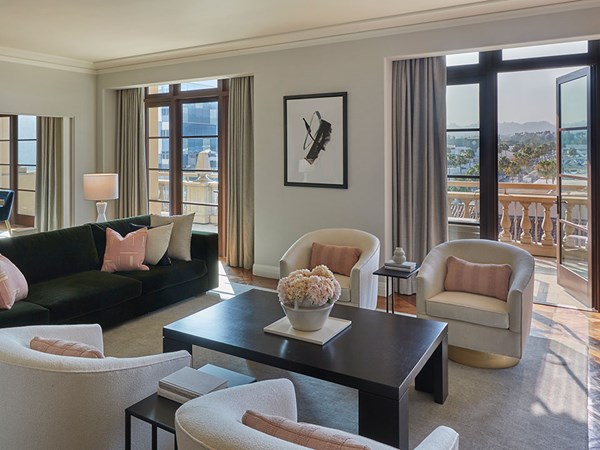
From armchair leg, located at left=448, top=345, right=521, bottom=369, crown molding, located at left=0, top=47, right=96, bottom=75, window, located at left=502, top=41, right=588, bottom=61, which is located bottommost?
armchair leg, located at left=448, top=345, right=521, bottom=369

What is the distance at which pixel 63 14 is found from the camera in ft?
15.3

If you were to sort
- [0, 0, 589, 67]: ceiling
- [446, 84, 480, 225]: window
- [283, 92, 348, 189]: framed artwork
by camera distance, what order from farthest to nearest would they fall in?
[283, 92, 348, 189]: framed artwork
[446, 84, 480, 225]: window
[0, 0, 589, 67]: ceiling

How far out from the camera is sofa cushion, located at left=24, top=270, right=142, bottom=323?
3475mm

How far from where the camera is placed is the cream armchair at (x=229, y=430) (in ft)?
3.72

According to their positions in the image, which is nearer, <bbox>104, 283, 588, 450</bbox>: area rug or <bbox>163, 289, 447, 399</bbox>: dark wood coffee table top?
<bbox>163, 289, 447, 399</bbox>: dark wood coffee table top

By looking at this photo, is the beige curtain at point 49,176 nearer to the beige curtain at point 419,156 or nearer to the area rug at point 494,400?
the area rug at point 494,400

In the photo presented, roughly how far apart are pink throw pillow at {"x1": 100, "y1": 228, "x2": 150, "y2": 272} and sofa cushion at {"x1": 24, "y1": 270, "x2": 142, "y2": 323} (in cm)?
15

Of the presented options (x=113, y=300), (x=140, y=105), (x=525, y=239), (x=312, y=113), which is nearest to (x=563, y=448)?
(x=113, y=300)

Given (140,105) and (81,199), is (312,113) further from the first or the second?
(81,199)

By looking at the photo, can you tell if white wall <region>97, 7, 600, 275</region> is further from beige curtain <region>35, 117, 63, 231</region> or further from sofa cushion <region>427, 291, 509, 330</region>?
beige curtain <region>35, 117, 63, 231</region>

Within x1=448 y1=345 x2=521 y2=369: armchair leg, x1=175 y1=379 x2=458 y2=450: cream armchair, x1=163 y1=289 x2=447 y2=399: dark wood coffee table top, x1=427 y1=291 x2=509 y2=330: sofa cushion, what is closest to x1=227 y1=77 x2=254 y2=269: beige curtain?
x1=163 y1=289 x2=447 y2=399: dark wood coffee table top

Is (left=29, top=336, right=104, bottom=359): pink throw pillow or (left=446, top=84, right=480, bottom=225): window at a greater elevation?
(left=446, top=84, right=480, bottom=225): window

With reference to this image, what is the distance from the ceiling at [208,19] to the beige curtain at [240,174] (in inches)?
24.6

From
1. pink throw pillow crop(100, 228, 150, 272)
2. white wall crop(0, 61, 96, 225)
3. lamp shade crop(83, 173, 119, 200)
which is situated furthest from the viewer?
white wall crop(0, 61, 96, 225)
